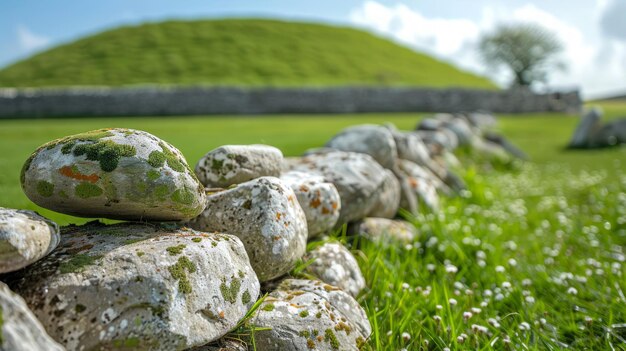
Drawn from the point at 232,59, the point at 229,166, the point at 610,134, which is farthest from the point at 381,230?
the point at 232,59

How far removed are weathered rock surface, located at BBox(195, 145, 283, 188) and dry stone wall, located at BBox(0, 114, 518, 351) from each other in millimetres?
11

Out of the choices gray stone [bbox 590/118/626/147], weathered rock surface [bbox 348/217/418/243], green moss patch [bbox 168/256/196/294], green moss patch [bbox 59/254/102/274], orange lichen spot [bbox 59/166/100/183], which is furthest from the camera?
gray stone [bbox 590/118/626/147]

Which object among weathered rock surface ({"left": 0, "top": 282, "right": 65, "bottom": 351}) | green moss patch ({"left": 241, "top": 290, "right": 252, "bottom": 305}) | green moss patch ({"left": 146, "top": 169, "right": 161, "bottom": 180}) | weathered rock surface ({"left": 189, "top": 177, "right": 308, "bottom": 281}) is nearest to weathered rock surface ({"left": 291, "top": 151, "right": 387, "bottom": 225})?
weathered rock surface ({"left": 189, "top": 177, "right": 308, "bottom": 281})

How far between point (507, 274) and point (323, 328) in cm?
282

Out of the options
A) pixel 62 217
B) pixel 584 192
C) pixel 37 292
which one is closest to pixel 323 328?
pixel 37 292

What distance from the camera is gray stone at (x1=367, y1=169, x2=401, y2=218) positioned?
5695mm

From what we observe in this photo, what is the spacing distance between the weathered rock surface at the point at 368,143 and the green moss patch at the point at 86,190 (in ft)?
13.1

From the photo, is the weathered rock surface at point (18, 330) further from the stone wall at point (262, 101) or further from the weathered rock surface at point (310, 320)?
the stone wall at point (262, 101)

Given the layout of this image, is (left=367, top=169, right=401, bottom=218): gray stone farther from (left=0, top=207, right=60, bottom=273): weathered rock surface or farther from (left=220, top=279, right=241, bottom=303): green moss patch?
(left=0, top=207, right=60, bottom=273): weathered rock surface

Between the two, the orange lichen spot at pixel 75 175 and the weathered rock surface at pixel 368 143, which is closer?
the orange lichen spot at pixel 75 175

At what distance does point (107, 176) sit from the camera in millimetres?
2721

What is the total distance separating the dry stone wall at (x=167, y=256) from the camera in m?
2.37

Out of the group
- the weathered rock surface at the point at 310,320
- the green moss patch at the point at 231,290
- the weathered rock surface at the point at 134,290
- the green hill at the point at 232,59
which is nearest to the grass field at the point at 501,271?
the weathered rock surface at the point at 310,320

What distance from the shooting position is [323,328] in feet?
10.6
